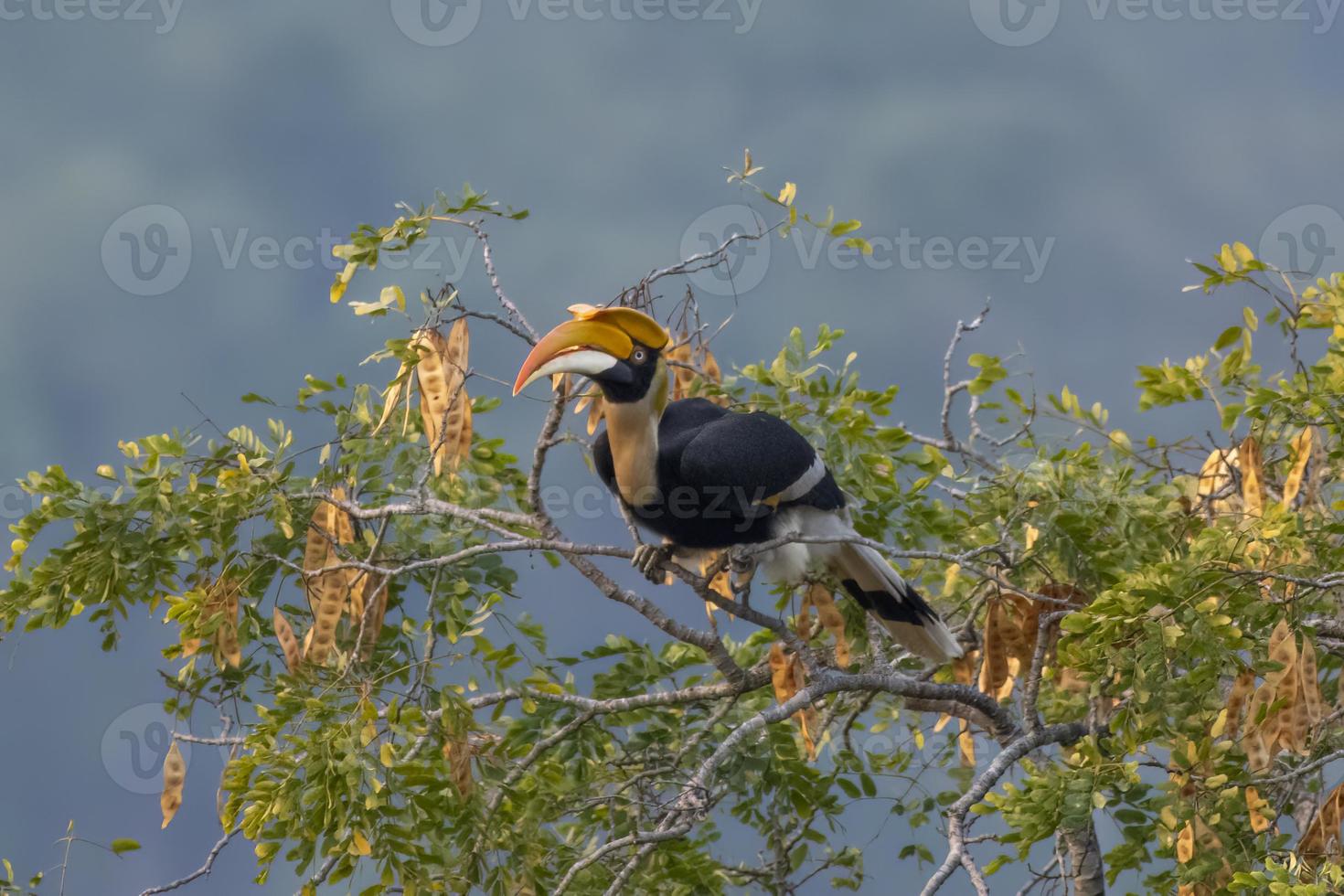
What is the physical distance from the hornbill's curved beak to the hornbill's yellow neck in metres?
0.11

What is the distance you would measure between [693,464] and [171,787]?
6.12 feet

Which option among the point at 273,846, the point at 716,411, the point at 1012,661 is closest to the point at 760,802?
the point at 1012,661

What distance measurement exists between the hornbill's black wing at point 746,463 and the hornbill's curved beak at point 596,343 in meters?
0.34

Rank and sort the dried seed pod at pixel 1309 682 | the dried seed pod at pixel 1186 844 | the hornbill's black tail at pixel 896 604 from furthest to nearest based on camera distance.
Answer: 1. the hornbill's black tail at pixel 896 604
2. the dried seed pod at pixel 1186 844
3. the dried seed pod at pixel 1309 682

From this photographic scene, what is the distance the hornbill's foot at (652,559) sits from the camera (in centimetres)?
465

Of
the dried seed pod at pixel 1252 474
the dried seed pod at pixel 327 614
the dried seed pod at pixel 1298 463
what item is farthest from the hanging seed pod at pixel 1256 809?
the dried seed pod at pixel 327 614

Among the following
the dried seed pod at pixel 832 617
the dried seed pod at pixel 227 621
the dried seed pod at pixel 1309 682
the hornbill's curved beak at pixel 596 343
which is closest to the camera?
the dried seed pod at pixel 1309 682

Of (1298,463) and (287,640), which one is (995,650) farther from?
(287,640)

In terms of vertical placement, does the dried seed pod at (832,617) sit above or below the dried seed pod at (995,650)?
above

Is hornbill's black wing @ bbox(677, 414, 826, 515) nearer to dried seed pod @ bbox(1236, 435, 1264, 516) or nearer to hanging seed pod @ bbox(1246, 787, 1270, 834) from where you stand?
dried seed pod @ bbox(1236, 435, 1264, 516)

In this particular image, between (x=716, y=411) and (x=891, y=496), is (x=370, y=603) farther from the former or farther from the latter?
(x=891, y=496)

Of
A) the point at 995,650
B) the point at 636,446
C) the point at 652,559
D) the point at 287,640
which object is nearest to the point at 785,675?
the point at 652,559

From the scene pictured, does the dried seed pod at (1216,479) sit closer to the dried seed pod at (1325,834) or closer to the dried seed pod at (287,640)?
the dried seed pod at (1325,834)

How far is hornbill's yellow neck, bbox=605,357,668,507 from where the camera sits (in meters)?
4.47
